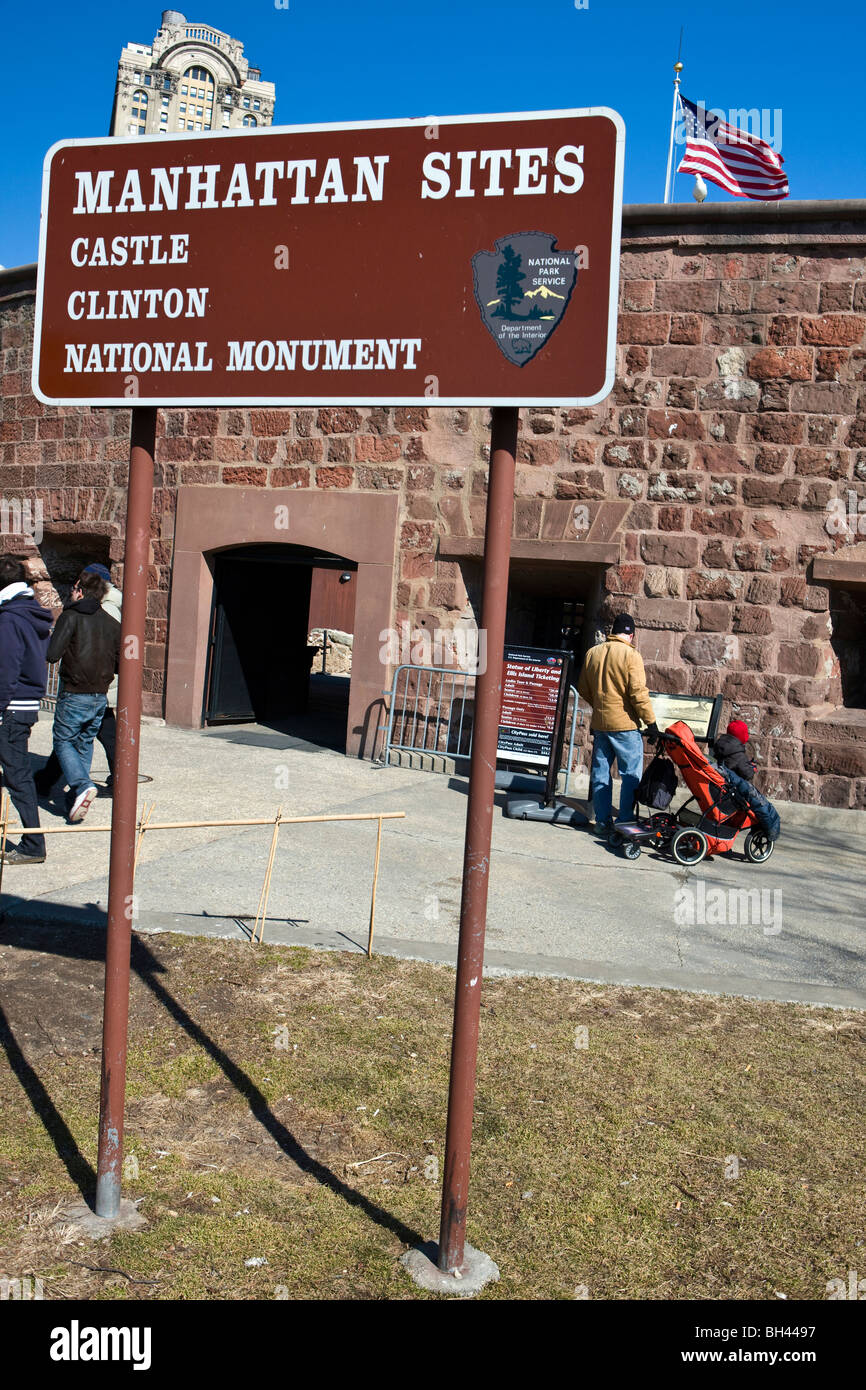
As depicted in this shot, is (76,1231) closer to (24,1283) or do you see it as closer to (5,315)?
(24,1283)

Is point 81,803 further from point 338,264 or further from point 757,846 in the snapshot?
point 338,264

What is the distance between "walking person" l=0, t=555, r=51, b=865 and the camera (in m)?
6.88

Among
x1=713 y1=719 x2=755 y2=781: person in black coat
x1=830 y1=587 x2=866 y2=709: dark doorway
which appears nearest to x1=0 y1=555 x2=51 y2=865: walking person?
x1=713 y1=719 x2=755 y2=781: person in black coat

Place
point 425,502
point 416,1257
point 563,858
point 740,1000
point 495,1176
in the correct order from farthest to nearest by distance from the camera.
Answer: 1. point 425,502
2. point 563,858
3. point 740,1000
4. point 495,1176
5. point 416,1257

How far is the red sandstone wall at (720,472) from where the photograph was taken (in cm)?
984

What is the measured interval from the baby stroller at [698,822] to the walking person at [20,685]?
13.2 ft

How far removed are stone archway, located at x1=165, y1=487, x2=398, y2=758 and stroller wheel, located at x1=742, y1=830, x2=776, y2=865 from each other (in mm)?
4178

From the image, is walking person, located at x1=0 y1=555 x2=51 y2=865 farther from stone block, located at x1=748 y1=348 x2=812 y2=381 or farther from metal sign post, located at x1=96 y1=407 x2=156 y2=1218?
stone block, located at x1=748 y1=348 x2=812 y2=381

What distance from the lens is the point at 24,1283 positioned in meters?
2.94

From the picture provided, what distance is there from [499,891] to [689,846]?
1.89 metres

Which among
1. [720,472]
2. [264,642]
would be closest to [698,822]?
[720,472]

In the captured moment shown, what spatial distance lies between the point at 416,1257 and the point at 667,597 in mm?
7848

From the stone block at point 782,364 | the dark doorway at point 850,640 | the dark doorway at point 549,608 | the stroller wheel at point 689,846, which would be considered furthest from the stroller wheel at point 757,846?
the stone block at point 782,364

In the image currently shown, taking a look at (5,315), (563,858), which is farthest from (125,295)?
(5,315)
